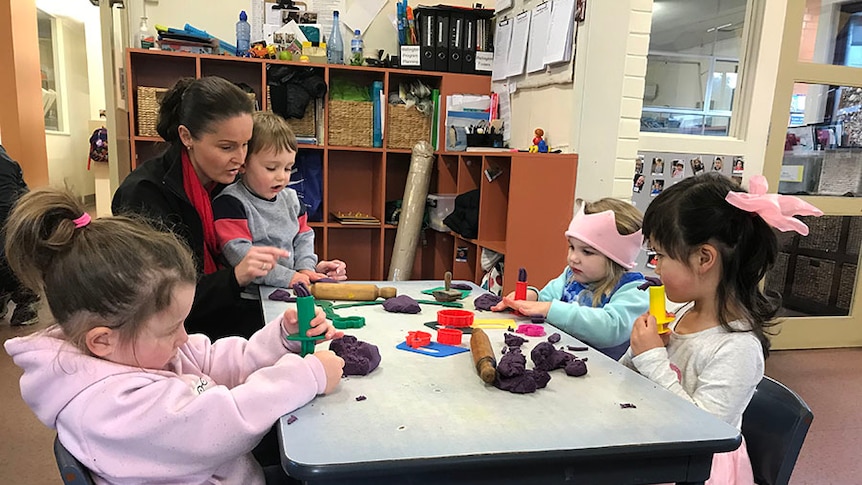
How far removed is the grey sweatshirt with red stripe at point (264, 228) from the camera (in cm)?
176

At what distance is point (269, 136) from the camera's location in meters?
1.87

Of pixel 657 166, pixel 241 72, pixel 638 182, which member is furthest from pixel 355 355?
pixel 241 72

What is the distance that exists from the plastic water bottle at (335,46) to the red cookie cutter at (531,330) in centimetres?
282

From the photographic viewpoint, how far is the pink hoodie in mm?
843

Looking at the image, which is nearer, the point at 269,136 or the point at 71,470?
the point at 71,470

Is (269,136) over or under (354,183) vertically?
over

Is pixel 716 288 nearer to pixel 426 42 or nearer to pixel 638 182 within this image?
pixel 638 182

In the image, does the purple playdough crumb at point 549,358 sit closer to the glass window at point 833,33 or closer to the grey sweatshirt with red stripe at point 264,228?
the grey sweatshirt with red stripe at point 264,228

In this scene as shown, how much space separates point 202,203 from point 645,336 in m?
1.24

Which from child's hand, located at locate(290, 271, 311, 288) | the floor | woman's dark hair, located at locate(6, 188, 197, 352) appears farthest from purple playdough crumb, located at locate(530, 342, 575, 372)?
the floor

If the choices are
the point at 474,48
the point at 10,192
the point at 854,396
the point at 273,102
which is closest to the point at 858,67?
the point at 854,396

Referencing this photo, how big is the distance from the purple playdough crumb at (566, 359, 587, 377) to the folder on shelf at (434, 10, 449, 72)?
3017 mm

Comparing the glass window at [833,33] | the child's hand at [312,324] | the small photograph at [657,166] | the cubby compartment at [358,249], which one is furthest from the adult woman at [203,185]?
the glass window at [833,33]

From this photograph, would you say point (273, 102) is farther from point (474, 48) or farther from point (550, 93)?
point (550, 93)
